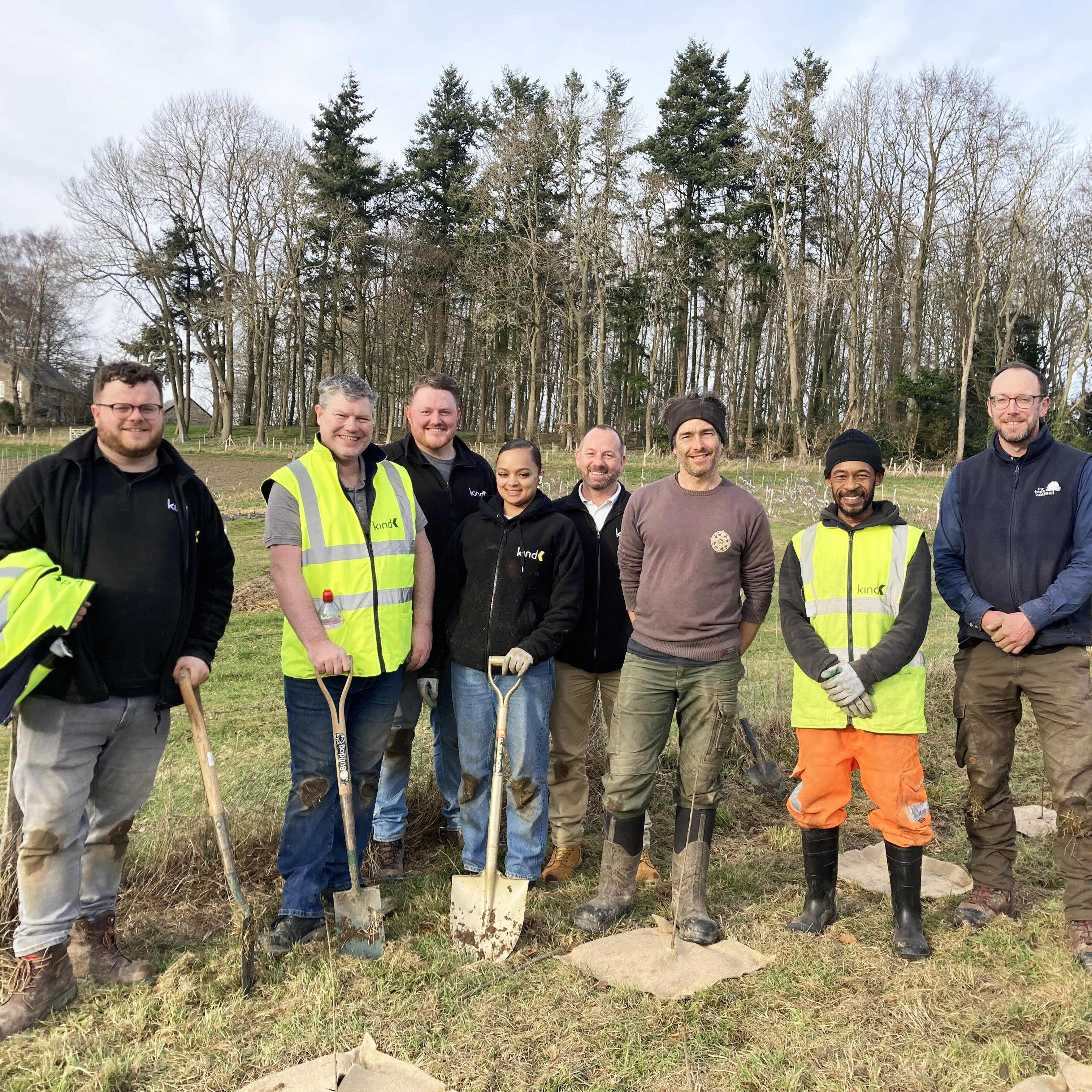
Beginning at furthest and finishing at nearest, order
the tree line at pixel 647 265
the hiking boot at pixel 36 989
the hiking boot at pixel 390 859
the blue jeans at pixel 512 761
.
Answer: the tree line at pixel 647 265
the hiking boot at pixel 390 859
the blue jeans at pixel 512 761
the hiking boot at pixel 36 989

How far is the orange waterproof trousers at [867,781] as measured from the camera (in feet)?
11.6

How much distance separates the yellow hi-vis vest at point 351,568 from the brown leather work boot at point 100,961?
116 cm

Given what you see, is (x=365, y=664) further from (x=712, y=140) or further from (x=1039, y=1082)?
(x=712, y=140)

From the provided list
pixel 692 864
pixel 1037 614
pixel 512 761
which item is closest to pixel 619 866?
pixel 692 864

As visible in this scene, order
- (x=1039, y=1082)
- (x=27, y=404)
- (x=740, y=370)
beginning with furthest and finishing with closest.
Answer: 1. (x=27, y=404)
2. (x=740, y=370)
3. (x=1039, y=1082)

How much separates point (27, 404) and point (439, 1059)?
156ft

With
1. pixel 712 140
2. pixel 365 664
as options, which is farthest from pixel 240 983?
pixel 712 140

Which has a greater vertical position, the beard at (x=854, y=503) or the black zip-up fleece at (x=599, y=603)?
the beard at (x=854, y=503)

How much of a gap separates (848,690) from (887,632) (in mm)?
320

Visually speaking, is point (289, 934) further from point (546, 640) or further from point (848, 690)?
point (848, 690)

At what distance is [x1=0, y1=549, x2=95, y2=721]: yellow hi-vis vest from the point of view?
Result: 2.79 meters

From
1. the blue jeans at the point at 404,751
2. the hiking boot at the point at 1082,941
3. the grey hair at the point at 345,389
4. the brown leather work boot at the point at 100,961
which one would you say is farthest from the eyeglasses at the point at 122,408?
the hiking boot at the point at 1082,941

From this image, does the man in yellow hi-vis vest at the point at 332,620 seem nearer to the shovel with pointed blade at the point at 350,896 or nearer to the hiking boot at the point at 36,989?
the shovel with pointed blade at the point at 350,896

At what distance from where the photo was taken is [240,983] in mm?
3146
